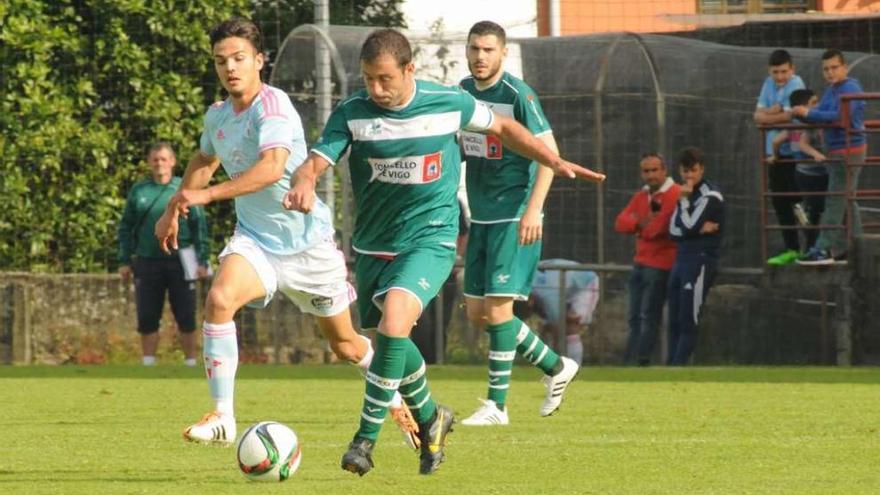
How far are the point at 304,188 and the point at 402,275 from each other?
732 mm

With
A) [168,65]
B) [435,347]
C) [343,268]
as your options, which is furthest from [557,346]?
[343,268]

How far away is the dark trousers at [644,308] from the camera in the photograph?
16.9 m

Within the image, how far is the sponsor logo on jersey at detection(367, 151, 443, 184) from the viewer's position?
841 cm

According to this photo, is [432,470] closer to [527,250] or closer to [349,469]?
[349,469]

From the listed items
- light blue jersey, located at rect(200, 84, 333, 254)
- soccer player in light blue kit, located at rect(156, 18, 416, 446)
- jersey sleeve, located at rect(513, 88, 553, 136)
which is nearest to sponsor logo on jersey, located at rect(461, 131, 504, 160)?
jersey sleeve, located at rect(513, 88, 553, 136)

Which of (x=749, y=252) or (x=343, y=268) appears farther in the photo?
(x=749, y=252)

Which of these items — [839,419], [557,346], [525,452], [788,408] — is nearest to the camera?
[525,452]

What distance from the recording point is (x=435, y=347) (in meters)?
17.9

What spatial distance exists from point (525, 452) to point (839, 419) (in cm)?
246

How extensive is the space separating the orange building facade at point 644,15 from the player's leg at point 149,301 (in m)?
5.30

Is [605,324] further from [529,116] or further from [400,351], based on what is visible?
[400,351]

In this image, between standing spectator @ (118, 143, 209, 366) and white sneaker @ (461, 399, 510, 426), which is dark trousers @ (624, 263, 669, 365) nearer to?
standing spectator @ (118, 143, 209, 366)

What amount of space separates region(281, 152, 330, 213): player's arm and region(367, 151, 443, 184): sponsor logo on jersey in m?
0.45

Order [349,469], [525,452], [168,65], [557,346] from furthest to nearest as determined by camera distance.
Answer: [168,65] < [557,346] < [525,452] < [349,469]
